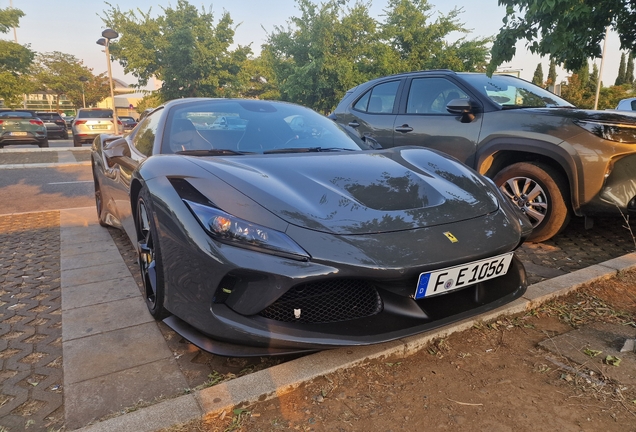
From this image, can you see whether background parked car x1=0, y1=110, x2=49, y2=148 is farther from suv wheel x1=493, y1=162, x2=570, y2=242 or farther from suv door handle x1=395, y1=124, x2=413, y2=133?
suv wheel x1=493, y1=162, x2=570, y2=242

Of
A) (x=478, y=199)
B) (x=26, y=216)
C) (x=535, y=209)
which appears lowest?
(x=26, y=216)

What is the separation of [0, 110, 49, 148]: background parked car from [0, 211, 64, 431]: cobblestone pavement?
14.9 meters

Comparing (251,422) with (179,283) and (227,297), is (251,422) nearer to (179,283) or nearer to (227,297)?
(227,297)

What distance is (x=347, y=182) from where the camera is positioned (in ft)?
7.66

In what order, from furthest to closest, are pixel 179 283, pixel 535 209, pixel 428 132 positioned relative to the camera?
pixel 428 132 < pixel 535 209 < pixel 179 283

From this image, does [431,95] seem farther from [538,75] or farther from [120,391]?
[538,75]

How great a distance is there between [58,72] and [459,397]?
183 ft

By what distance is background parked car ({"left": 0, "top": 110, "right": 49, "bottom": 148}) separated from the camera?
16.4 meters

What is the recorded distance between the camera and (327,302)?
1.91 metres

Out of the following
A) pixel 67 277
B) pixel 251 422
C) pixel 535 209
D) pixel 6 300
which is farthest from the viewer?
pixel 535 209

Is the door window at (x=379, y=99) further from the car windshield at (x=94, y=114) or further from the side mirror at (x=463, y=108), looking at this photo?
the car windshield at (x=94, y=114)

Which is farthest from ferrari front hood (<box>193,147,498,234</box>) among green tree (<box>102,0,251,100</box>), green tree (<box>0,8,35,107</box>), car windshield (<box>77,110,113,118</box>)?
green tree (<box>0,8,35,107</box>)

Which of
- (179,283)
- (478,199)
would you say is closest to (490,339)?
(478,199)

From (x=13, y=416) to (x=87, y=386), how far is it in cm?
28
